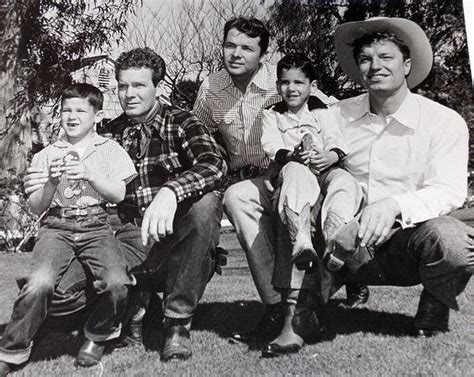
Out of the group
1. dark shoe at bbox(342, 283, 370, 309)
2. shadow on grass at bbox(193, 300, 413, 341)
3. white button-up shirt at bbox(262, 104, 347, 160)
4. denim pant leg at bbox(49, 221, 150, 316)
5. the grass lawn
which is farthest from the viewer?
dark shoe at bbox(342, 283, 370, 309)

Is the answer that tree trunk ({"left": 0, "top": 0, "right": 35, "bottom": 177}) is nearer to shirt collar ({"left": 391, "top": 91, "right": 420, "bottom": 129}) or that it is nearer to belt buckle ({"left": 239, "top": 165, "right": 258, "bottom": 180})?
belt buckle ({"left": 239, "top": 165, "right": 258, "bottom": 180})

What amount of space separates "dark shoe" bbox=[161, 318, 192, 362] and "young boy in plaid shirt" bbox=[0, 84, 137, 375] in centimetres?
11

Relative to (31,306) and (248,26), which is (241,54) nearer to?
(248,26)

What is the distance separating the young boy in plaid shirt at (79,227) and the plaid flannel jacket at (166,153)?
39 mm

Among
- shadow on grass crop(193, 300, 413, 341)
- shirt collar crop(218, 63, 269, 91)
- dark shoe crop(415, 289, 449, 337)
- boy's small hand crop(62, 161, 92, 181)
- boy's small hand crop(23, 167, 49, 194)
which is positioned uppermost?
shirt collar crop(218, 63, 269, 91)

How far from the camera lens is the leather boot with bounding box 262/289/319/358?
3.64 ft

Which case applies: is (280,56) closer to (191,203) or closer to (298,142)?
(298,142)

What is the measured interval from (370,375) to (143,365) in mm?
458

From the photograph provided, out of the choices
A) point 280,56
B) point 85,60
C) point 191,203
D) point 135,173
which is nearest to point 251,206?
point 191,203

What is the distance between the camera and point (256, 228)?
A: 128cm

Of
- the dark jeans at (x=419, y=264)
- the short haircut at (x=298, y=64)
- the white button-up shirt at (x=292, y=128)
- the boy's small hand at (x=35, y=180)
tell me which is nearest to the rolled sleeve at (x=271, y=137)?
the white button-up shirt at (x=292, y=128)

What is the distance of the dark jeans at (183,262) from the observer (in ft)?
3.85

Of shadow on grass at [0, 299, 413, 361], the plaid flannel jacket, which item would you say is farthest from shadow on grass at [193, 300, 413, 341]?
the plaid flannel jacket

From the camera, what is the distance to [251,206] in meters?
1.29
